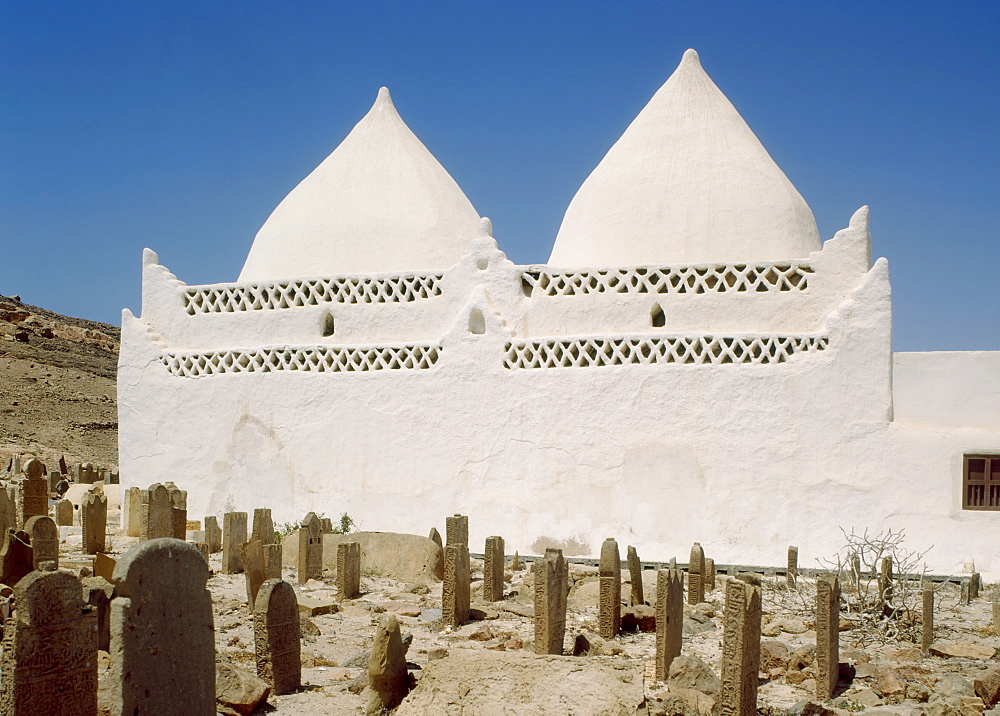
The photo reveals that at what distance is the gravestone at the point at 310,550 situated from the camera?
480 inches

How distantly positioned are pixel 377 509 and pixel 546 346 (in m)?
3.53

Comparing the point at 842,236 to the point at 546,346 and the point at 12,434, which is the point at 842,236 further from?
the point at 12,434

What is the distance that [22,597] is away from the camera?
539cm

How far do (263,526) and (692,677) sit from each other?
766 centimetres

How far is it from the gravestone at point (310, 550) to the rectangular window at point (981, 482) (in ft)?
25.9

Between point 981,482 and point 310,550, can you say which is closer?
point 310,550

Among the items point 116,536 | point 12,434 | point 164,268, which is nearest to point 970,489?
point 116,536

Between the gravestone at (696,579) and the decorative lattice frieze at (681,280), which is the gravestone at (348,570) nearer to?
the gravestone at (696,579)

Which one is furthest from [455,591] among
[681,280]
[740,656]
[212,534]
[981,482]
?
[981,482]

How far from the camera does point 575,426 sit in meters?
15.5

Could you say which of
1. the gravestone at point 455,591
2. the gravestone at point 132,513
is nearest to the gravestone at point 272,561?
the gravestone at point 455,591

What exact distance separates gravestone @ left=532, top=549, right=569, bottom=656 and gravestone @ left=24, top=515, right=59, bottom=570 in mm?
4089

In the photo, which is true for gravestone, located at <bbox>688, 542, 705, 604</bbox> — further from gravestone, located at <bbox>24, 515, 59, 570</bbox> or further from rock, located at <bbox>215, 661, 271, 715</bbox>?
gravestone, located at <bbox>24, 515, 59, 570</bbox>

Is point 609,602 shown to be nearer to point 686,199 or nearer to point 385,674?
point 385,674
